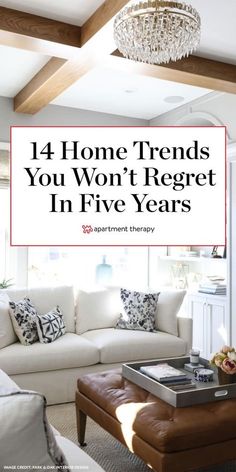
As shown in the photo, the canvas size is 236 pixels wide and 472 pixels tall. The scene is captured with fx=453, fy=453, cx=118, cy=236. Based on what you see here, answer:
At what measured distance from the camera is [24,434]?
3.64ft

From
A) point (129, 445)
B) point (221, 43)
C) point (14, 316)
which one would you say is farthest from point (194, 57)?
point (129, 445)

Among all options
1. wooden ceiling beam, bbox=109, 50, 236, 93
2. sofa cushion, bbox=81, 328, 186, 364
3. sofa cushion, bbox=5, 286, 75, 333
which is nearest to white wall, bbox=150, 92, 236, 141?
wooden ceiling beam, bbox=109, 50, 236, 93

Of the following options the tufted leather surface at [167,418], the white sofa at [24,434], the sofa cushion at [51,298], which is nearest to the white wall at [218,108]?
the sofa cushion at [51,298]

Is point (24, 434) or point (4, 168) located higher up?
point (4, 168)

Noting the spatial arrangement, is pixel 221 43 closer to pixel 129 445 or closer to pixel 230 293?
pixel 230 293

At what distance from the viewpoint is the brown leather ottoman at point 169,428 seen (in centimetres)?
206

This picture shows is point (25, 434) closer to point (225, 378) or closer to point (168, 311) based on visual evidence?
point (225, 378)

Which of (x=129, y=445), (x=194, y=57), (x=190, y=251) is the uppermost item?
(x=194, y=57)

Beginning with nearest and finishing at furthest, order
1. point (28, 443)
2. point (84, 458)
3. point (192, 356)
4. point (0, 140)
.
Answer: point (28, 443) → point (84, 458) → point (192, 356) → point (0, 140)

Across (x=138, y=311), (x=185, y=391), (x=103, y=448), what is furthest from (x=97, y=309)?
(x=185, y=391)

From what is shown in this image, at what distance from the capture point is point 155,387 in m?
2.52

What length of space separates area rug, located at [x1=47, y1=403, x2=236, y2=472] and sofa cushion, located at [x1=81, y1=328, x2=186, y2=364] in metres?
Result: 0.56

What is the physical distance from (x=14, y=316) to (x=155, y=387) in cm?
154

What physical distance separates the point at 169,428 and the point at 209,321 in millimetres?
2683
